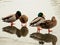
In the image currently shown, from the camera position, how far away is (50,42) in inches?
51.6

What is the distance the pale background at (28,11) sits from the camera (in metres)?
1.34

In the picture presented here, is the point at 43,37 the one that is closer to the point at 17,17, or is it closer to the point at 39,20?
the point at 39,20

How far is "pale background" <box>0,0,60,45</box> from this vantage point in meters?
1.34

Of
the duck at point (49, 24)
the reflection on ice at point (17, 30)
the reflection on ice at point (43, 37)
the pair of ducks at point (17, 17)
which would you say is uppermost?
the pair of ducks at point (17, 17)

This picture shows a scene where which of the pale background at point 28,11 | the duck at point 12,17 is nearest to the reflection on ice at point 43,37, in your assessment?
the pale background at point 28,11

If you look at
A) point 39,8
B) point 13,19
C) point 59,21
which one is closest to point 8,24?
point 13,19

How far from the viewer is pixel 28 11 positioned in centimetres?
138

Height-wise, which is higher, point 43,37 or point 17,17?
point 17,17

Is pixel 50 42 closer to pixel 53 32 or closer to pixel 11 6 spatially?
pixel 53 32

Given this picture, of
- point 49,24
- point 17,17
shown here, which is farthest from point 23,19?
point 49,24

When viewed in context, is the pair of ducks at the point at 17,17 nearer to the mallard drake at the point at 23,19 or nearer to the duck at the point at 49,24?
the mallard drake at the point at 23,19

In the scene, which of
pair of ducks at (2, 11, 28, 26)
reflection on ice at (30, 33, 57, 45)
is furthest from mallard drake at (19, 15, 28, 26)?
reflection on ice at (30, 33, 57, 45)

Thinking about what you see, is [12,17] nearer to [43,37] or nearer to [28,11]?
[28,11]

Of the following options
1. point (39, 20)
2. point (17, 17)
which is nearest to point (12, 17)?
point (17, 17)
